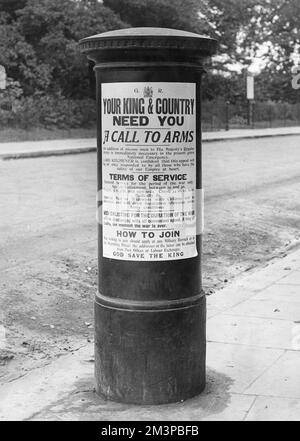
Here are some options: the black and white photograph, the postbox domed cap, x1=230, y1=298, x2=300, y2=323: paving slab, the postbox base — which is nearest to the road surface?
the black and white photograph

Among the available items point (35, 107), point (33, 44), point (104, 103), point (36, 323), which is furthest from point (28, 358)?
point (33, 44)

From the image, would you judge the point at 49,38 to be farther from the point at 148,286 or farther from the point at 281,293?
the point at 148,286

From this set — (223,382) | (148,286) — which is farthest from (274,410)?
(148,286)

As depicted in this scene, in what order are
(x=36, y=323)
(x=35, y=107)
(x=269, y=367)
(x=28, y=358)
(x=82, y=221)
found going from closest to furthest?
(x=269, y=367) < (x=28, y=358) < (x=36, y=323) < (x=82, y=221) < (x=35, y=107)

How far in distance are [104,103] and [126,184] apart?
49 cm

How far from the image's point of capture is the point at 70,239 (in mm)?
9938

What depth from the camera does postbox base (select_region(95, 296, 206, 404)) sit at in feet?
16.0

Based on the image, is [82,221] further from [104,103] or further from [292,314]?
[104,103]

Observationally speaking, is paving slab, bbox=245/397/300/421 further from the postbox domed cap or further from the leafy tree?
the leafy tree

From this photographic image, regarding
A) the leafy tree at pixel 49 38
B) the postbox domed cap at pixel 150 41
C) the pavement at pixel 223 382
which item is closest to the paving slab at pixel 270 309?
the pavement at pixel 223 382

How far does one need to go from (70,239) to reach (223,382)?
490 cm

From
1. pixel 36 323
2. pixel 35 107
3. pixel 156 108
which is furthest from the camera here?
pixel 35 107

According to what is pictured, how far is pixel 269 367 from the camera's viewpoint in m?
5.54

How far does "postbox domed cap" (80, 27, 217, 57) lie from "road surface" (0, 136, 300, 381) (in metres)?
2.37
